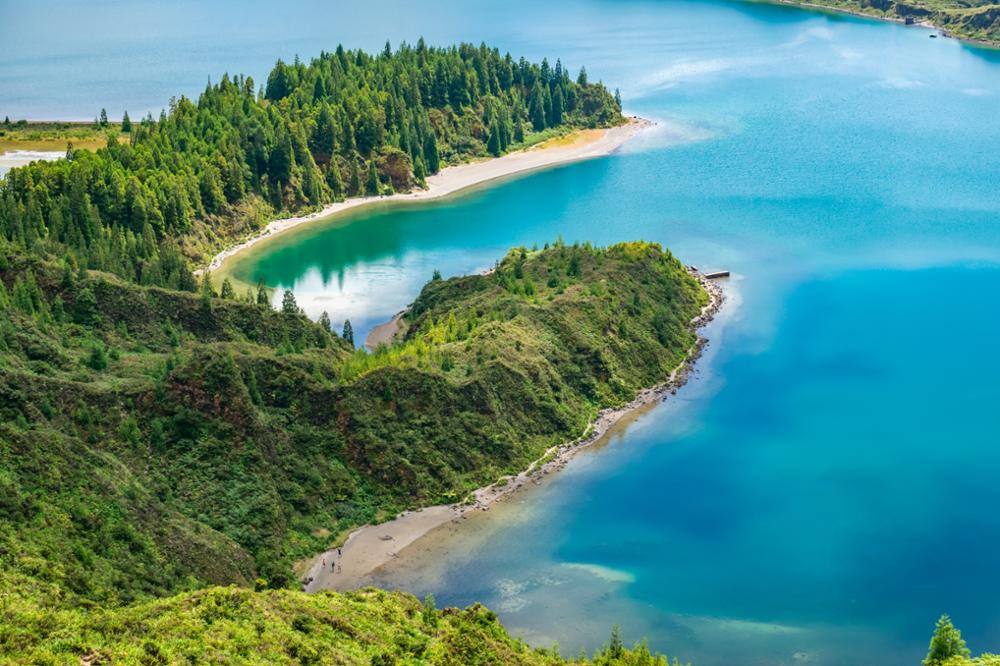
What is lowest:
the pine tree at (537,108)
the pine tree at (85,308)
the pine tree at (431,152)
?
the pine tree at (85,308)

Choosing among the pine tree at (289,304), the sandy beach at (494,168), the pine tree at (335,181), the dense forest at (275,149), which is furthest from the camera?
the pine tree at (335,181)

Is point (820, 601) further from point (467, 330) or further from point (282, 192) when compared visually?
point (282, 192)

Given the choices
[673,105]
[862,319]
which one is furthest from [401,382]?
[673,105]

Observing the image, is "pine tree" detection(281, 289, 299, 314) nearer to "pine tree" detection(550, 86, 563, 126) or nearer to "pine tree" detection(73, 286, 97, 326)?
"pine tree" detection(73, 286, 97, 326)

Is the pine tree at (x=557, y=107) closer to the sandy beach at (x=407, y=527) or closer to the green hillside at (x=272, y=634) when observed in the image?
the sandy beach at (x=407, y=527)

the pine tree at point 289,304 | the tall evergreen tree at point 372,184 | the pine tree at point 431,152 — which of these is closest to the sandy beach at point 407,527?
the pine tree at point 289,304
